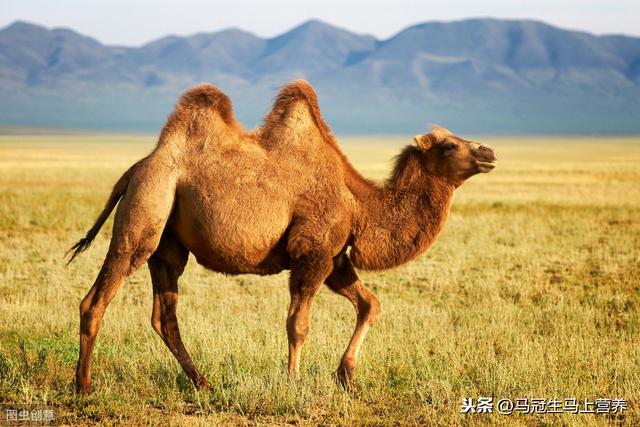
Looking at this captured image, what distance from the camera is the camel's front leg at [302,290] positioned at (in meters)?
7.41

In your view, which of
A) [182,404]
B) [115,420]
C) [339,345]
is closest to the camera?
[115,420]

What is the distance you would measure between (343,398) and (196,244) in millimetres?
1783

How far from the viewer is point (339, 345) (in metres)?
9.18

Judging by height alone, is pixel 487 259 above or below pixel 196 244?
below

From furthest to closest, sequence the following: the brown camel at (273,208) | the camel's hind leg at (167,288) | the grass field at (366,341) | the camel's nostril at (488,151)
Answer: the camel's hind leg at (167,288) → the camel's nostril at (488,151) → the brown camel at (273,208) → the grass field at (366,341)

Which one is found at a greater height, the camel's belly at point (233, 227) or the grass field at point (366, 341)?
the camel's belly at point (233, 227)

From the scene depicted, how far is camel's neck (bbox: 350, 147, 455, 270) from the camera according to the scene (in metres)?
7.68

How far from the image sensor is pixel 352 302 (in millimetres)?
7887

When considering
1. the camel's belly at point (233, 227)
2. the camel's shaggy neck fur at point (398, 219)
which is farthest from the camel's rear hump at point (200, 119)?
the camel's shaggy neck fur at point (398, 219)

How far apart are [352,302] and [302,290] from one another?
649mm

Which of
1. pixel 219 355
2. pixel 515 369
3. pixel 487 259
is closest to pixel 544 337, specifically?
pixel 515 369

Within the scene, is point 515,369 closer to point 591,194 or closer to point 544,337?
point 544,337

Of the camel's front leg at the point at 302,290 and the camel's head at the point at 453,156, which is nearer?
the camel's front leg at the point at 302,290

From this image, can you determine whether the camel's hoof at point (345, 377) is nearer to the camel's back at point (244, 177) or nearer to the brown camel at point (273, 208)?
the brown camel at point (273, 208)
